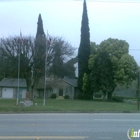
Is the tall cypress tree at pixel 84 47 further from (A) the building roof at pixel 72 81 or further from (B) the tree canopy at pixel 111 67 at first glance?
(A) the building roof at pixel 72 81

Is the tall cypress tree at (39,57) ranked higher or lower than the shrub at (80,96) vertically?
higher

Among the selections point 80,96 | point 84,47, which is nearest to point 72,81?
point 80,96

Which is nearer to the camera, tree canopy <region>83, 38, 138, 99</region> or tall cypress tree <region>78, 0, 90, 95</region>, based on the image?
tree canopy <region>83, 38, 138, 99</region>

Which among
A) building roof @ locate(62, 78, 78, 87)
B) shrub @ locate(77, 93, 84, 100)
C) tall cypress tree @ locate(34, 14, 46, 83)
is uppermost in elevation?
tall cypress tree @ locate(34, 14, 46, 83)

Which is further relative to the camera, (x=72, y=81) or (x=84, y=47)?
(x=72, y=81)

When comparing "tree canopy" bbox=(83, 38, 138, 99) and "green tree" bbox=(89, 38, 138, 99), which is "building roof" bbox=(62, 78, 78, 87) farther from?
"green tree" bbox=(89, 38, 138, 99)

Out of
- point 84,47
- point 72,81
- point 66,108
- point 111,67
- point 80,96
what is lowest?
point 66,108

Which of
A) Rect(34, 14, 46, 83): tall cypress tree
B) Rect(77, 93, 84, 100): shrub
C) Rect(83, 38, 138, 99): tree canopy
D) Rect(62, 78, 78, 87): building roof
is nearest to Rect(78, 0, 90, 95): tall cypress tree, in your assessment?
Rect(83, 38, 138, 99): tree canopy

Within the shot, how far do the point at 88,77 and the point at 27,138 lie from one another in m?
48.1

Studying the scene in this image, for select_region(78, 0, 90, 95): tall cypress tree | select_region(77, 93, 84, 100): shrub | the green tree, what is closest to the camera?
the green tree

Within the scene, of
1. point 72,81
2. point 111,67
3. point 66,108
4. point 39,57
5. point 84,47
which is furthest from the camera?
point 72,81

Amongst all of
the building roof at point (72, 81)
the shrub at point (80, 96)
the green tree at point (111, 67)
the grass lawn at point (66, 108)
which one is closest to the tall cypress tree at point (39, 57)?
the grass lawn at point (66, 108)

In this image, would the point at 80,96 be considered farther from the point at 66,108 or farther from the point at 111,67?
the point at 66,108

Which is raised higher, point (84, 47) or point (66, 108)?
point (84, 47)
